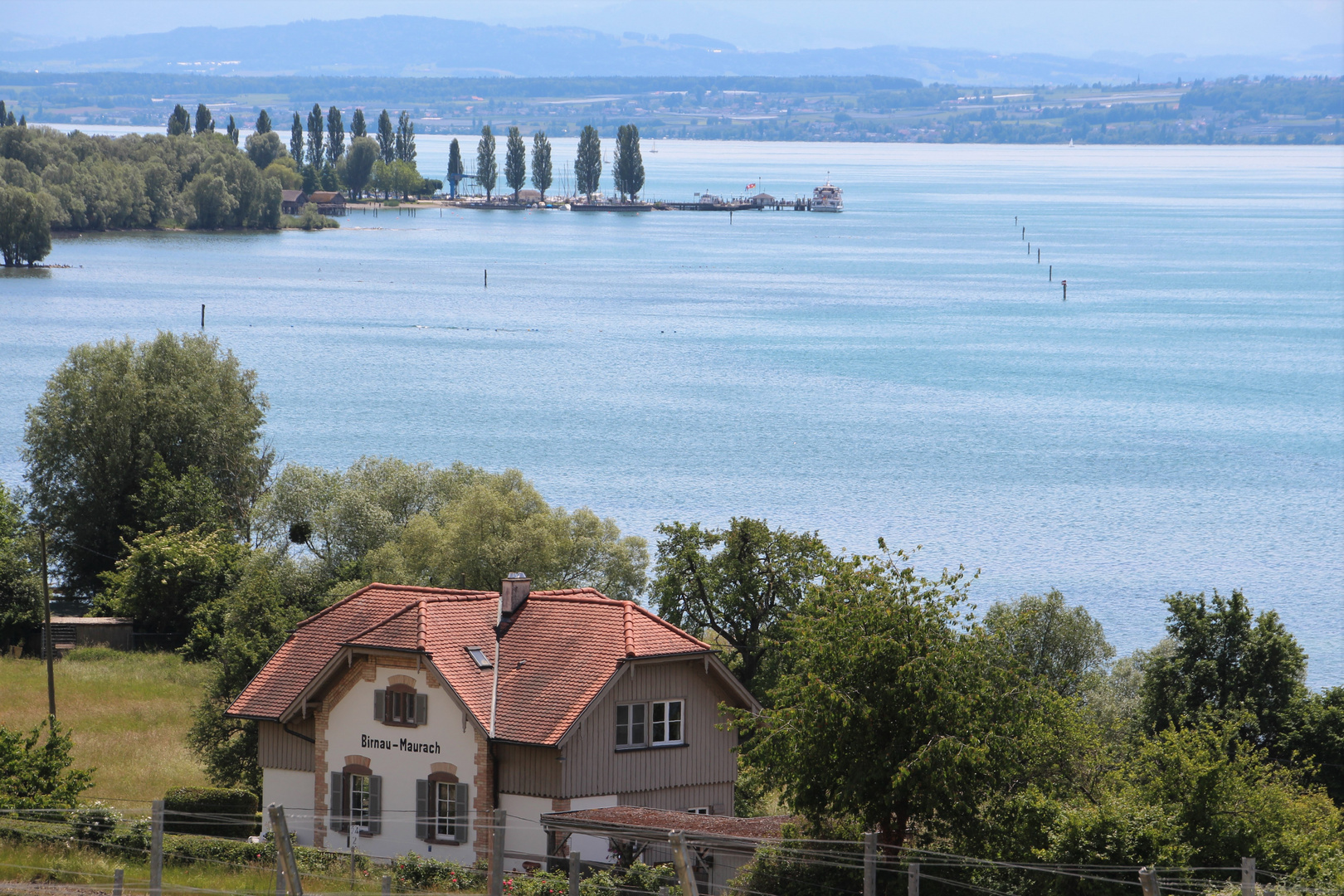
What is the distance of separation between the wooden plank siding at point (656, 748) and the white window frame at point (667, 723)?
107 mm

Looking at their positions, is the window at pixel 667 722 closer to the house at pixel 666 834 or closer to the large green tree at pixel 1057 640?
the house at pixel 666 834

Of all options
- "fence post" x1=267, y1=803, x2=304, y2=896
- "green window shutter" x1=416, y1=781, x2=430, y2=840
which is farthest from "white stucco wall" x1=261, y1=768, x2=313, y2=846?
"fence post" x1=267, y1=803, x2=304, y2=896

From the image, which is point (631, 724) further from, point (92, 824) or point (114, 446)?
point (114, 446)

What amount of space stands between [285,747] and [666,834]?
9813mm

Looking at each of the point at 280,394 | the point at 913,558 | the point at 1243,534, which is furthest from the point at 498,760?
the point at 280,394

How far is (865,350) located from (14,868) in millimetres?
131771

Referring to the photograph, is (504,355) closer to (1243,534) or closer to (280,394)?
(280,394)

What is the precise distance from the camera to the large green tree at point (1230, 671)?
1613 inches

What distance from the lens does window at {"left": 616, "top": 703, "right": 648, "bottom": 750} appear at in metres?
31.4

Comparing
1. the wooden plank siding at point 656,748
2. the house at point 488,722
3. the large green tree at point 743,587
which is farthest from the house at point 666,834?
the large green tree at point 743,587

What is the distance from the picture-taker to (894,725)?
26.6 metres

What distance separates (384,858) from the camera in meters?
30.0

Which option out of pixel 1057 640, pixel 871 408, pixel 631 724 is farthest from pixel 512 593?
pixel 871 408

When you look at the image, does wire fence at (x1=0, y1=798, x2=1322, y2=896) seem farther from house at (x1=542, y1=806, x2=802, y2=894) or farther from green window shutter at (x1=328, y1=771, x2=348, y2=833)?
green window shutter at (x1=328, y1=771, x2=348, y2=833)
